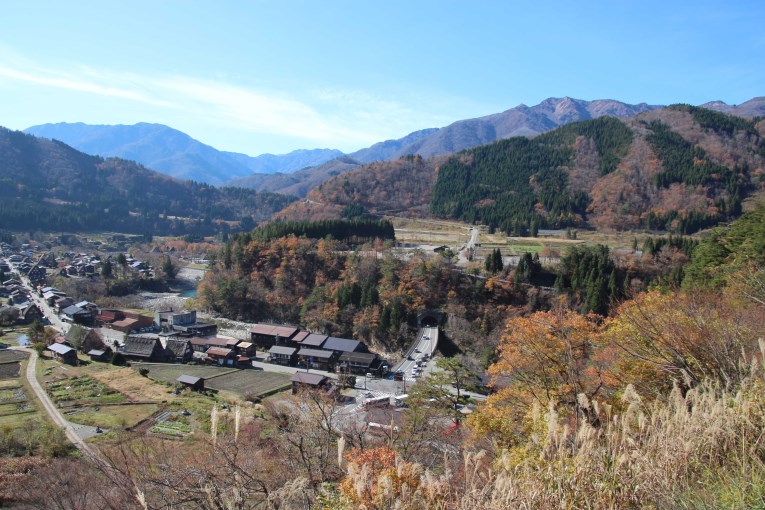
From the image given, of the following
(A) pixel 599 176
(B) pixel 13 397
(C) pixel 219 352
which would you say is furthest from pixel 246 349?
(A) pixel 599 176

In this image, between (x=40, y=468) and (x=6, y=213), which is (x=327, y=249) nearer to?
(x=40, y=468)

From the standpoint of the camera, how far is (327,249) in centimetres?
4347

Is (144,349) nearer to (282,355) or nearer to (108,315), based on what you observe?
(282,355)

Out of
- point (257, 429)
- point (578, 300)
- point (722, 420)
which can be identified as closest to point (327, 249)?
point (578, 300)

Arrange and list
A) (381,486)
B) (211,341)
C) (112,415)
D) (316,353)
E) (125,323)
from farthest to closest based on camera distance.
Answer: (125,323)
(211,341)
(316,353)
(112,415)
(381,486)

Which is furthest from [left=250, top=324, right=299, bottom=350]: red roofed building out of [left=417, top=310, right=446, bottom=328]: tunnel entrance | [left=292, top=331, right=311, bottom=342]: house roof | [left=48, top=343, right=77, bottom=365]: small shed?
[left=48, top=343, right=77, bottom=365]: small shed

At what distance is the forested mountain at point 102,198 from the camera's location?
9125 centimetres

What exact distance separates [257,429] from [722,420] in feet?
52.6

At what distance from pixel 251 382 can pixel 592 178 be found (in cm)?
6333

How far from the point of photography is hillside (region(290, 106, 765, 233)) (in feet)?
196

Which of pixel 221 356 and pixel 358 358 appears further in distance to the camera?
A: pixel 221 356

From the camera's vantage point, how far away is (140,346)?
32.5m

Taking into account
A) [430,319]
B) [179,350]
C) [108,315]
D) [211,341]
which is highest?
[430,319]

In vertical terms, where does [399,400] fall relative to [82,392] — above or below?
above
